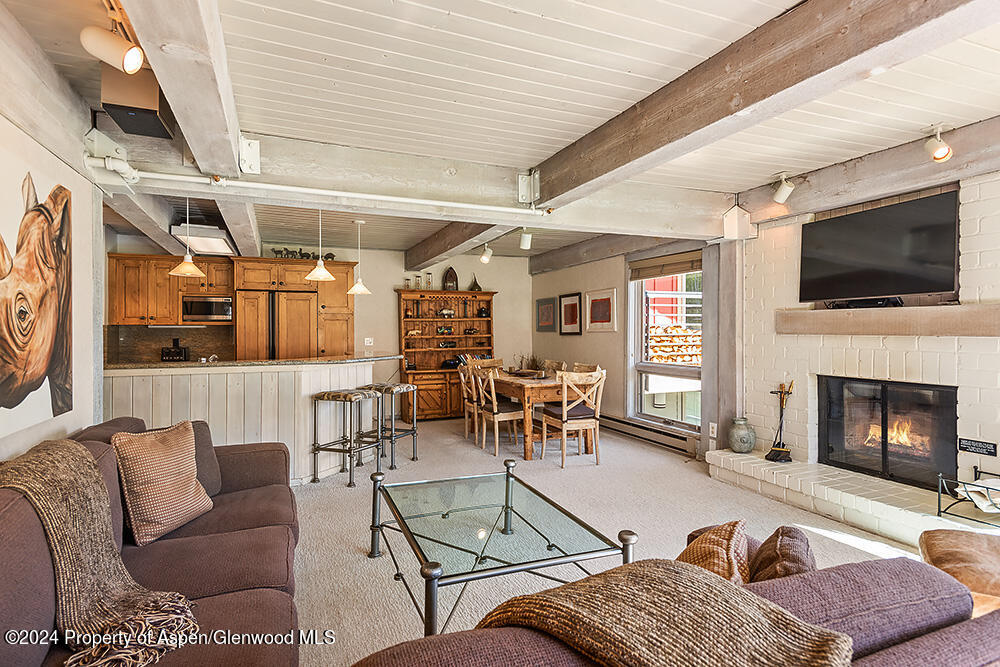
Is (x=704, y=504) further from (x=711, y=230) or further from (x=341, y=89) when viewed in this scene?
(x=341, y=89)

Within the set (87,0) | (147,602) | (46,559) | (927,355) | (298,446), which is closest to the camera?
(46,559)

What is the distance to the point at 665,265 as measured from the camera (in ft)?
19.4

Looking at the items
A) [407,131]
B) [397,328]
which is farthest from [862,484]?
[397,328]

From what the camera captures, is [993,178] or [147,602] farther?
[993,178]

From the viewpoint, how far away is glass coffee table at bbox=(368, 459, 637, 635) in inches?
74.4

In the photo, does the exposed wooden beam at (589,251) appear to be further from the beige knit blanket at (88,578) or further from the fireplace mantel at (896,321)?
the beige knit blanket at (88,578)

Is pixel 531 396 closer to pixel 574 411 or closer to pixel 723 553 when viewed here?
pixel 574 411

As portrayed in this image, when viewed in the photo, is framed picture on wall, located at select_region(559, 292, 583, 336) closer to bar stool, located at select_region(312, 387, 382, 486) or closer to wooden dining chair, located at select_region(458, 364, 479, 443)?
wooden dining chair, located at select_region(458, 364, 479, 443)

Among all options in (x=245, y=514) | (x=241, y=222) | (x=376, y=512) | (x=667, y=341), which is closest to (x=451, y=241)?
(x=241, y=222)

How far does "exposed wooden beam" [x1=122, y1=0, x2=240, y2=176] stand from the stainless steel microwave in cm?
394

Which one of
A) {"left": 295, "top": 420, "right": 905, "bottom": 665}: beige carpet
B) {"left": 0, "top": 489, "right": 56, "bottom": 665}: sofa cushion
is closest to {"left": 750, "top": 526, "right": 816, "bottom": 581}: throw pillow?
{"left": 295, "top": 420, "right": 905, "bottom": 665}: beige carpet

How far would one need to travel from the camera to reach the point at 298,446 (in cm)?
449

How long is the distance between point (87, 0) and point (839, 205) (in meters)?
4.63

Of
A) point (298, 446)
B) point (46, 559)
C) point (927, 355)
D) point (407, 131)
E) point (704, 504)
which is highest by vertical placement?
point (407, 131)
